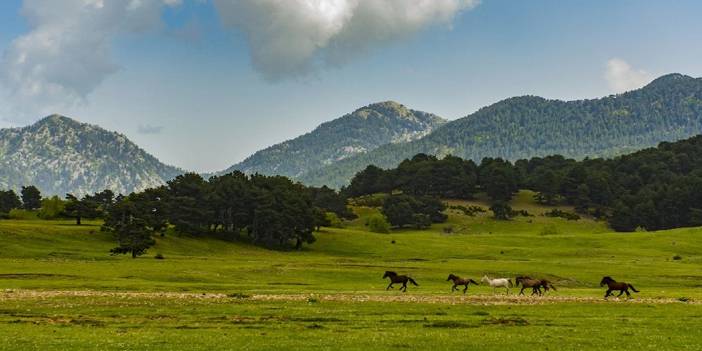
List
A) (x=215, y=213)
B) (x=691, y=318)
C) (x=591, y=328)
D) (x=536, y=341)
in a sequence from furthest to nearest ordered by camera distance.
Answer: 1. (x=215, y=213)
2. (x=691, y=318)
3. (x=591, y=328)
4. (x=536, y=341)

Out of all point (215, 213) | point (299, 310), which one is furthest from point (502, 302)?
point (215, 213)

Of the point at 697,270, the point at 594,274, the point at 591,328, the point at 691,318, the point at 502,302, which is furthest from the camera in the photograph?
the point at 697,270

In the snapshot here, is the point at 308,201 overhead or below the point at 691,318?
overhead

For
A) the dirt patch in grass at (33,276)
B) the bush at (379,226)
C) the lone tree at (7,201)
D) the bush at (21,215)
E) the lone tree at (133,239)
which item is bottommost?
the dirt patch in grass at (33,276)

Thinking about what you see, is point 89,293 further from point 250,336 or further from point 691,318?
point 691,318

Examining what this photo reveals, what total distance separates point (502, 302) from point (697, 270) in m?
53.2

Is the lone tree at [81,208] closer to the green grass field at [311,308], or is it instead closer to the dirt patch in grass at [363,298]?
the green grass field at [311,308]

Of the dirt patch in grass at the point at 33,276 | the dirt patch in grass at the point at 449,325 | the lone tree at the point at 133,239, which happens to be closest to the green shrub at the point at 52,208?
the lone tree at the point at 133,239

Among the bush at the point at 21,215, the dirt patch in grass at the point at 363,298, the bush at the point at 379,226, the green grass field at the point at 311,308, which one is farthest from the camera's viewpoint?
the bush at the point at 379,226

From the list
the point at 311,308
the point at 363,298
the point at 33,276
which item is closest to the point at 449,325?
Answer: the point at 311,308

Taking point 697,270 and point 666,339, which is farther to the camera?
point 697,270

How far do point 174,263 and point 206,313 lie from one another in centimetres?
5306

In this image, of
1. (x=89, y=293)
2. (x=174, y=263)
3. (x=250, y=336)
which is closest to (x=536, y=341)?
(x=250, y=336)

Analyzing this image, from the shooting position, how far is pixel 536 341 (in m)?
29.2
